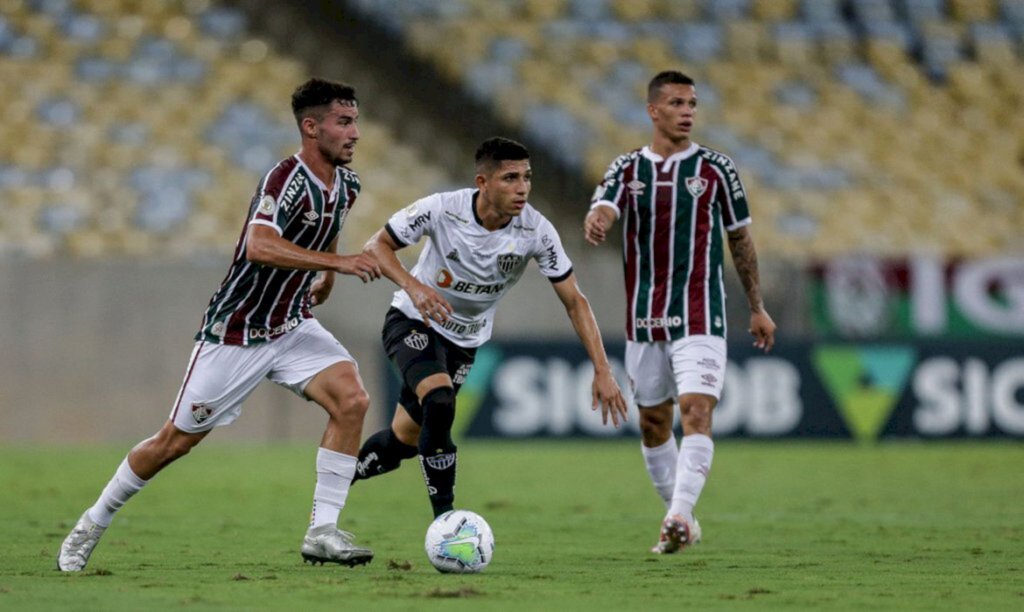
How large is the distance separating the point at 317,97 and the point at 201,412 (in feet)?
4.84

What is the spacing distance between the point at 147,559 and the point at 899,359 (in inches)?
432

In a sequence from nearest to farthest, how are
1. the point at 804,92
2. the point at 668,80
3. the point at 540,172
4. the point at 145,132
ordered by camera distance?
the point at 668,80 < the point at 540,172 < the point at 145,132 < the point at 804,92

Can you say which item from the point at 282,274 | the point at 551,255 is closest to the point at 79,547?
the point at 282,274

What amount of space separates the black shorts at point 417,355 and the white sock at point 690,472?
3.83 feet

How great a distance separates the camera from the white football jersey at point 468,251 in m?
7.95

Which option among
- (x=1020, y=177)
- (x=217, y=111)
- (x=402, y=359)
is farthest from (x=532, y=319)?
(x=402, y=359)

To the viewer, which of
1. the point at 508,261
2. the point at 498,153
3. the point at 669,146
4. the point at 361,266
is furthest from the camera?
the point at 669,146

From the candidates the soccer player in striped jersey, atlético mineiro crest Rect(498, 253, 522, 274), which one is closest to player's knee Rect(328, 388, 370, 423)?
atlético mineiro crest Rect(498, 253, 522, 274)

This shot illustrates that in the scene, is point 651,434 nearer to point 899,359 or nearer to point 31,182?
point 899,359

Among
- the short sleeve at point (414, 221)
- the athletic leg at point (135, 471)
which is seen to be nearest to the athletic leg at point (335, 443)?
the athletic leg at point (135, 471)

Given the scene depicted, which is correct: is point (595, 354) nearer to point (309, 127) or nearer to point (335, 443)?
point (335, 443)

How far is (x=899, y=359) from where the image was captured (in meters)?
17.1

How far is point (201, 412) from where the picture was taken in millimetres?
7371

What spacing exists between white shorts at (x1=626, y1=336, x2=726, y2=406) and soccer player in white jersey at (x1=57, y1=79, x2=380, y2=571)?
1.90 metres
